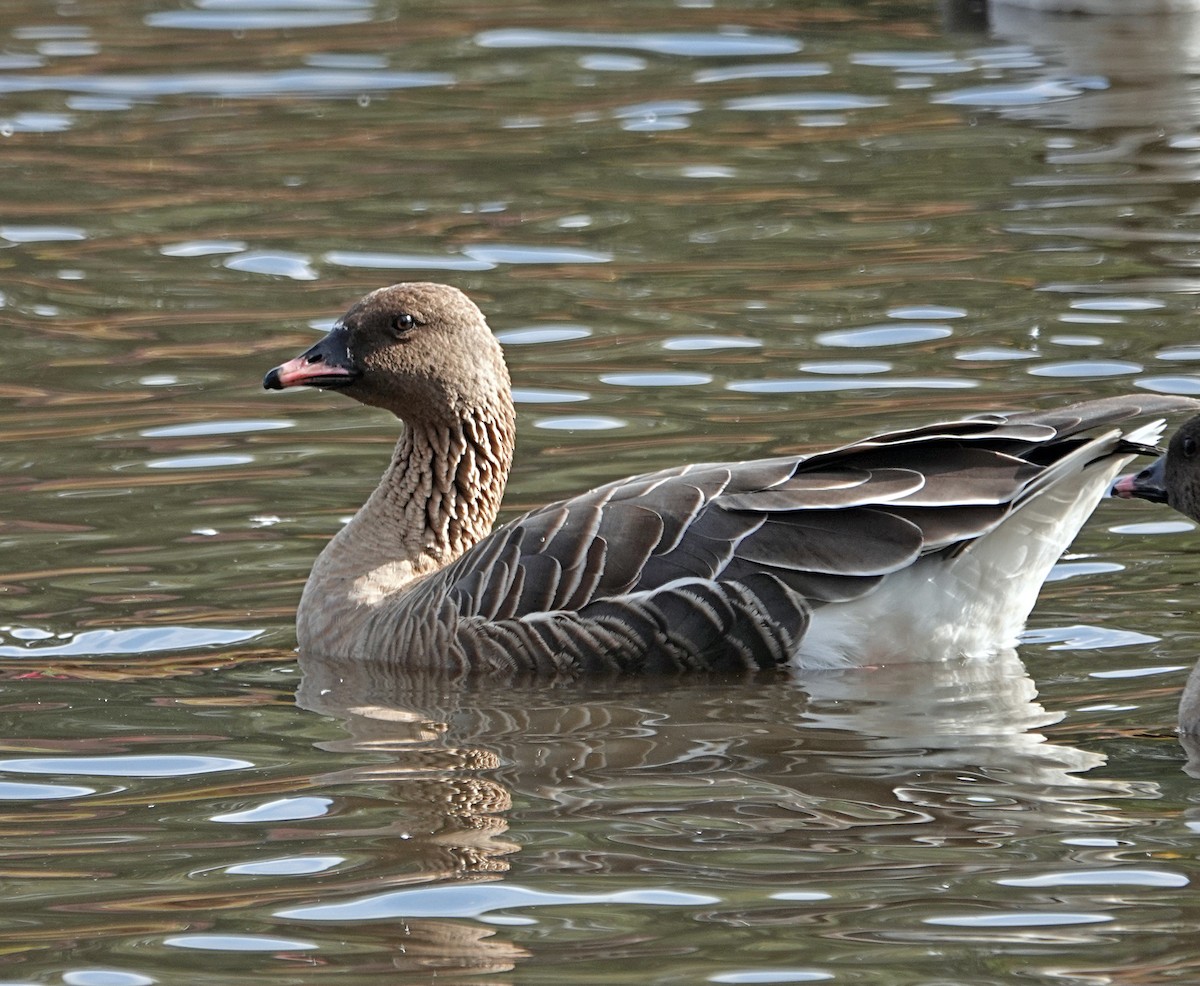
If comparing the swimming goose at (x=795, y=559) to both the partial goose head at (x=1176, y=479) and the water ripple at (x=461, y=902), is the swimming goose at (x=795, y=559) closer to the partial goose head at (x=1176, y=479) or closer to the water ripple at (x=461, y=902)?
the partial goose head at (x=1176, y=479)

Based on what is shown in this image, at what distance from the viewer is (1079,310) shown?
12469 mm

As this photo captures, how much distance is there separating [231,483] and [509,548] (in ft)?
7.19

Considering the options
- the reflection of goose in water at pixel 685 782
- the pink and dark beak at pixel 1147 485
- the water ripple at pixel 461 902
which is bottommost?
the reflection of goose in water at pixel 685 782

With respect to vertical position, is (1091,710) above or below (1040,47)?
below

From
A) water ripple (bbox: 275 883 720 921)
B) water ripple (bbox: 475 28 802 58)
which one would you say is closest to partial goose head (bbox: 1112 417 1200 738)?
water ripple (bbox: 275 883 720 921)

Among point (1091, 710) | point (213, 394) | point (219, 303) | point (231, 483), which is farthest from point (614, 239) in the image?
point (1091, 710)

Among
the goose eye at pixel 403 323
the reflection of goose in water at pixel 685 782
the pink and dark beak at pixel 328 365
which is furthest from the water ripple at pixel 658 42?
the reflection of goose in water at pixel 685 782

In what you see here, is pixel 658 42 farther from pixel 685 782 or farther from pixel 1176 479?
pixel 685 782

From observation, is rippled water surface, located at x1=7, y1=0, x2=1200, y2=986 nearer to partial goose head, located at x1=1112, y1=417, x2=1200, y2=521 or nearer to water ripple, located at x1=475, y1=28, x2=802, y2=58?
water ripple, located at x1=475, y1=28, x2=802, y2=58

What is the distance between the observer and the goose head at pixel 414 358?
365 inches

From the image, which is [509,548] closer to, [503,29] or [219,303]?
[219,303]

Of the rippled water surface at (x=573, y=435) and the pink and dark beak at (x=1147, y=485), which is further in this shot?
the pink and dark beak at (x=1147, y=485)

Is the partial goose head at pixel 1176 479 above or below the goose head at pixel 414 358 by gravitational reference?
below

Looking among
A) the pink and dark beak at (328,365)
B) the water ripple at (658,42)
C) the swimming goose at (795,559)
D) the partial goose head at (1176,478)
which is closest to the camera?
the partial goose head at (1176,478)
